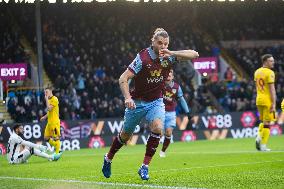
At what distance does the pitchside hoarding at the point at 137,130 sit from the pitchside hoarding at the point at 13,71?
3.70 m

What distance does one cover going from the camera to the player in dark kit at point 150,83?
1174cm

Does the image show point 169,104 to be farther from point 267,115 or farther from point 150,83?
point 150,83

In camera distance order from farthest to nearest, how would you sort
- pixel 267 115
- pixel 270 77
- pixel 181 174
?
pixel 267 115, pixel 270 77, pixel 181 174

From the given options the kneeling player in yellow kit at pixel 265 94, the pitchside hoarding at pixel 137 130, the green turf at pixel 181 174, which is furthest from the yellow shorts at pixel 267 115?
the pitchside hoarding at pixel 137 130

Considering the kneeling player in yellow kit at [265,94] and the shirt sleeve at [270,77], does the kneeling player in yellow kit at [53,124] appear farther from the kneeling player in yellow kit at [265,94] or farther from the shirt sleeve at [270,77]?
the shirt sleeve at [270,77]

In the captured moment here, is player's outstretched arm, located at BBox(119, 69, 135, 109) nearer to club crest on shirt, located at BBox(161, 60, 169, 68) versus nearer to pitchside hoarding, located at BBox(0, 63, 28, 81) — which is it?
club crest on shirt, located at BBox(161, 60, 169, 68)

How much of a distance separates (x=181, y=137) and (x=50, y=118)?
11746 mm

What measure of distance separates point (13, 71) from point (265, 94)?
1656 cm

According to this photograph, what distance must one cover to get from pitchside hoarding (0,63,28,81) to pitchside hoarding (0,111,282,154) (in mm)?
3699

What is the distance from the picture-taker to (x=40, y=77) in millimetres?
32469

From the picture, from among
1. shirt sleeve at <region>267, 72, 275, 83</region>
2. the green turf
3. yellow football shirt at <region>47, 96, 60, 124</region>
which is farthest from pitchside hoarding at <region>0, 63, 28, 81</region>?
shirt sleeve at <region>267, 72, 275, 83</region>

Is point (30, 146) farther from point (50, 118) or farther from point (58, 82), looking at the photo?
point (58, 82)

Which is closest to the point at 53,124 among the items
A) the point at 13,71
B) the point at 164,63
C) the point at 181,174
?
the point at 181,174

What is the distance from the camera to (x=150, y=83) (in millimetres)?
11992
